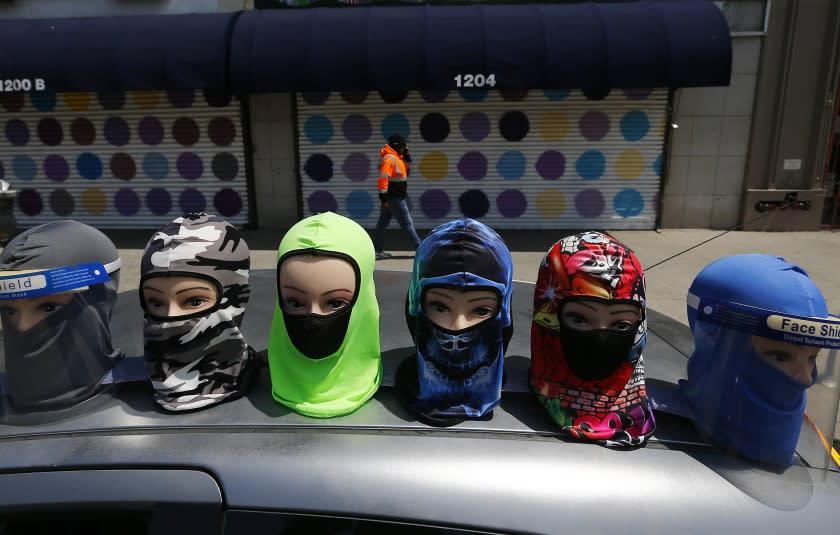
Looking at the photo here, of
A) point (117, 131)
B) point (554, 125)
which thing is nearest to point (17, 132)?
point (117, 131)

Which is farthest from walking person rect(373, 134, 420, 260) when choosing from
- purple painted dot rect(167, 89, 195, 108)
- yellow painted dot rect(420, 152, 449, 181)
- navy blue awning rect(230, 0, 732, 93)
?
purple painted dot rect(167, 89, 195, 108)

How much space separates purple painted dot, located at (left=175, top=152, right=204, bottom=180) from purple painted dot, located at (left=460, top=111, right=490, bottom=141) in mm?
5098

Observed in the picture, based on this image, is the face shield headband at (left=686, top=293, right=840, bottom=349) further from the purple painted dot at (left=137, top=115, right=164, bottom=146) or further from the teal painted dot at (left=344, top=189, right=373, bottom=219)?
the purple painted dot at (left=137, top=115, right=164, bottom=146)

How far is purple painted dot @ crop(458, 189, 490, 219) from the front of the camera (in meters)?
10.9

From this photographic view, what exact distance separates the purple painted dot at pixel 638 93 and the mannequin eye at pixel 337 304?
996cm

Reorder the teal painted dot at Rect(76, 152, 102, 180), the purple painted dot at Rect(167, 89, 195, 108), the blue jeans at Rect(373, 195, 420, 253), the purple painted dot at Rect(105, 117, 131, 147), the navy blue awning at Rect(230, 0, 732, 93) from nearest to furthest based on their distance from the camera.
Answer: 1. the blue jeans at Rect(373, 195, 420, 253)
2. the navy blue awning at Rect(230, 0, 732, 93)
3. the purple painted dot at Rect(167, 89, 195, 108)
4. the purple painted dot at Rect(105, 117, 131, 147)
5. the teal painted dot at Rect(76, 152, 102, 180)

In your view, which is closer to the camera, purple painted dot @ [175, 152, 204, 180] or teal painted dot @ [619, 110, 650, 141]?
teal painted dot @ [619, 110, 650, 141]

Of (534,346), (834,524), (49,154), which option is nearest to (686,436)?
(834,524)

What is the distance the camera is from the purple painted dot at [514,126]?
10586 millimetres

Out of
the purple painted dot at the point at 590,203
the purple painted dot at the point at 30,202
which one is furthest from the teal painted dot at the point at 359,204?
the purple painted dot at the point at 30,202

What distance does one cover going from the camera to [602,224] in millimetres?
11000

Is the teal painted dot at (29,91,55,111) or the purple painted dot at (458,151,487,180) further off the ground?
the teal painted dot at (29,91,55,111)

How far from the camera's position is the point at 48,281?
162 cm

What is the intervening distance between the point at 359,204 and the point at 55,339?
31.2 ft
